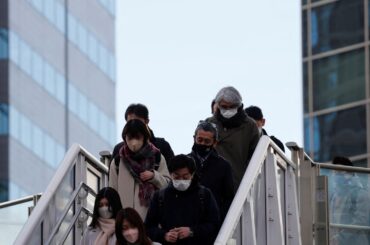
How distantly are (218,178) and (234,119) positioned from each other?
97 cm

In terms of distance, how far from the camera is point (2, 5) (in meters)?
77.5

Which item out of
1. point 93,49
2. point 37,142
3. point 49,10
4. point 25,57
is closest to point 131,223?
point 25,57

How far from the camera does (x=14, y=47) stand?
78.1 m

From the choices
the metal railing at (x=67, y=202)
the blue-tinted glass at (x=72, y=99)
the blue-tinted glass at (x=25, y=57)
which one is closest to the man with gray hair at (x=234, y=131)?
the metal railing at (x=67, y=202)

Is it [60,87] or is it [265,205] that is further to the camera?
[60,87]

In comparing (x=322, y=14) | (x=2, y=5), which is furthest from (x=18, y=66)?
(x=322, y=14)

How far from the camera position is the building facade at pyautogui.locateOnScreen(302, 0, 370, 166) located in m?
48.5

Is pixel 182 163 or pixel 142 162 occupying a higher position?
pixel 142 162

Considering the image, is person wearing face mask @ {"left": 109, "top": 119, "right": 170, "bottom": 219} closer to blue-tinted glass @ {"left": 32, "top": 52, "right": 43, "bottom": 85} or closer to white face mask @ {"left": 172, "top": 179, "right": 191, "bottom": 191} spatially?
white face mask @ {"left": 172, "top": 179, "right": 191, "bottom": 191}

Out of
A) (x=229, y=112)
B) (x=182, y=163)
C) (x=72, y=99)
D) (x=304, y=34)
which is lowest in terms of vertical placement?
(x=182, y=163)

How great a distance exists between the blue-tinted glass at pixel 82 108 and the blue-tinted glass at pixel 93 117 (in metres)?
0.47

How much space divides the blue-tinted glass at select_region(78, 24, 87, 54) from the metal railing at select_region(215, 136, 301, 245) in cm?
6974

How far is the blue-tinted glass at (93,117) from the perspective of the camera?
8738 centimetres

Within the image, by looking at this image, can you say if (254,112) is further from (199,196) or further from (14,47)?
(14,47)
